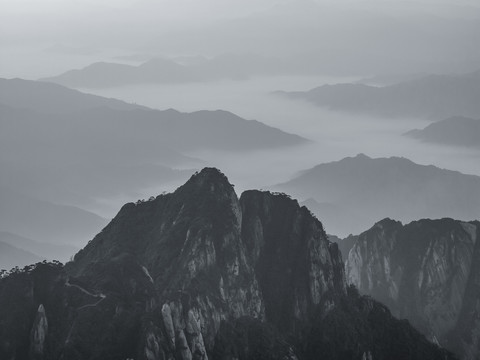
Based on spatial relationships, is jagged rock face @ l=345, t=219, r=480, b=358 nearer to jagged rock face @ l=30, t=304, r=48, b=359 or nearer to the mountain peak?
the mountain peak

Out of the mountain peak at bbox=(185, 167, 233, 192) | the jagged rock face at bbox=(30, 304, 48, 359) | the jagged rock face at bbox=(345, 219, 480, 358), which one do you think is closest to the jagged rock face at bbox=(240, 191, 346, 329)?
the mountain peak at bbox=(185, 167, 233, 192)

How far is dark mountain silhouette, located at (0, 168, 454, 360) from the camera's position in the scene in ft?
406

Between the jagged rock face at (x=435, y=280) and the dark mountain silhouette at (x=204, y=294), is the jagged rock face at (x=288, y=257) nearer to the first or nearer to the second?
the dark mountain silhouette at (x=204, y=294)

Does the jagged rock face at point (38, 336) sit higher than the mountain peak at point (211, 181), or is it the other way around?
the mountain peak at point (211, 181)

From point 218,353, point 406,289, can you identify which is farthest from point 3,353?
point 406,289

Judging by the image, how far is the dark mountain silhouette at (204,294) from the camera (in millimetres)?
123875

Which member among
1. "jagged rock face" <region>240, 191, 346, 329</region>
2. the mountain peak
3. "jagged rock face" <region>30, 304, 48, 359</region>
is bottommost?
"jagged rock face" <region>30, 304, 48, 359</region>

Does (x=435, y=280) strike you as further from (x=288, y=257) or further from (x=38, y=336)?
(x=38, y=336)

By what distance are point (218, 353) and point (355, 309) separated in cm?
2873

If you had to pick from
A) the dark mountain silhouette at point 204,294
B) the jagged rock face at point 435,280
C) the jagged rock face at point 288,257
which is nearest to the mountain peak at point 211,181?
the dark mountain silhouette at point 204,294

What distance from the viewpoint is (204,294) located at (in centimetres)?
13412

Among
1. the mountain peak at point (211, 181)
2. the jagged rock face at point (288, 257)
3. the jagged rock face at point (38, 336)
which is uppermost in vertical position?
the mountain peak at point (211, 181)

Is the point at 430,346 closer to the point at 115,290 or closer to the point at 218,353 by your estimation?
the point at 218,353

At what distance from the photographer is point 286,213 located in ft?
522
